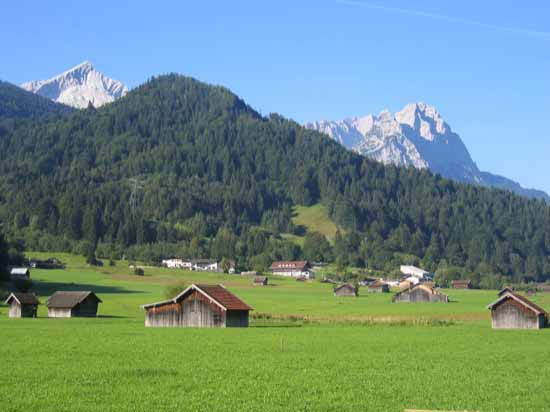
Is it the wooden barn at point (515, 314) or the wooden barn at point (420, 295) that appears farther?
the wooden barn at point (420, 295)

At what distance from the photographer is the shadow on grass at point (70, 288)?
406ft

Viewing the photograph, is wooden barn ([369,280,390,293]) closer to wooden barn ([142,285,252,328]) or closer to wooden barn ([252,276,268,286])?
wooden barn ([252,276,268,286])

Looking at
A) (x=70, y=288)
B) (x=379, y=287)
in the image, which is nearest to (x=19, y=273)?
(x=70, y=288)

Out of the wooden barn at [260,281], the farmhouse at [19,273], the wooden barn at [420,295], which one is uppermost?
the farmhouse at [19,273]

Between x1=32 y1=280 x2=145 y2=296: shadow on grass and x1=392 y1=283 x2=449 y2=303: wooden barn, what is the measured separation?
45.7m

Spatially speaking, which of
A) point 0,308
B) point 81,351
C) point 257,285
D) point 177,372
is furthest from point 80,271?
point 177,372

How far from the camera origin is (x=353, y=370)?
3419cm

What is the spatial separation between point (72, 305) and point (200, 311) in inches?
778

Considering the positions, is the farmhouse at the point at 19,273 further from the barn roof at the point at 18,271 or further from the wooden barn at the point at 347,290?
the wooden barn at the point at 347,290

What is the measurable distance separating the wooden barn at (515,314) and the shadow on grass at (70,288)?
232ft

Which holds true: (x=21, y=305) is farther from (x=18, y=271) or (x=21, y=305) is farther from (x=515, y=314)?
(x=18, y=271)

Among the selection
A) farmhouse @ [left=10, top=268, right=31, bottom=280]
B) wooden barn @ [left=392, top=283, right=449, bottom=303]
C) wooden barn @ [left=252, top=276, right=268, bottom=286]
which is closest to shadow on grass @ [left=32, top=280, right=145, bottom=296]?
farmhouse @ [left=10, top=268, right=31, bottom=280]

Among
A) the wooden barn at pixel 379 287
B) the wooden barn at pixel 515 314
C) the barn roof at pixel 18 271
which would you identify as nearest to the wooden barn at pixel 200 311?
the wooden barn at pixel 515 314

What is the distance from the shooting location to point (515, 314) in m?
75.1
